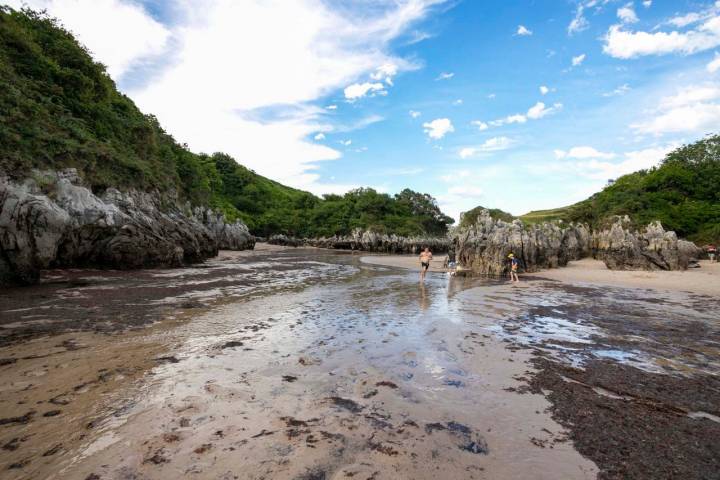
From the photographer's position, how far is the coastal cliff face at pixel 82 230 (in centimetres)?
1145

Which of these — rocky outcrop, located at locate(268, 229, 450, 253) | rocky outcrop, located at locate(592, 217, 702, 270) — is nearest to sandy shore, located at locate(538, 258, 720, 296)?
rocky outcrop, located at locate(592, 217, 702, 270)

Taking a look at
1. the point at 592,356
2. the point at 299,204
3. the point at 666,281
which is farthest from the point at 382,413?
the point at 299,204

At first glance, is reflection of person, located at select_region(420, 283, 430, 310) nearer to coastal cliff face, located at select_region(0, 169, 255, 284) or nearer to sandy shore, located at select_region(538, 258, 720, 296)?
sandy shore, located at select_region(538, 258, 720, 296)

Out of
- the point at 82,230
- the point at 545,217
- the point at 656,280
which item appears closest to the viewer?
the point at 82,230

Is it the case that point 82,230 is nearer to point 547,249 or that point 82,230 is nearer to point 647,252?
point 547,249

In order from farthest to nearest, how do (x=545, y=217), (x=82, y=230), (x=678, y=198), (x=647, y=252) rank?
(x=545, y=217), (x=678, y=198), (x=647, y=252), (x=82, y=230)

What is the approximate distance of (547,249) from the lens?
79.1ft

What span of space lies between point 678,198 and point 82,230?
54739mm

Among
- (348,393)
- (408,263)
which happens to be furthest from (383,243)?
(348,393)

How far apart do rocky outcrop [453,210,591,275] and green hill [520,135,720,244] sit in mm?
14102

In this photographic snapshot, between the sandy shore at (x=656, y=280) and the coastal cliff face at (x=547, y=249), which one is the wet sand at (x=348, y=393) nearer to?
the sandy shore at (x=656, y=280)

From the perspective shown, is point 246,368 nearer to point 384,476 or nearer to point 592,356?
point 384,476

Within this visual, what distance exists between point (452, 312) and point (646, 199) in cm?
4316

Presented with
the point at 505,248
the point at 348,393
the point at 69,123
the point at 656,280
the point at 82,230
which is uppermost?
the point at 69,123
